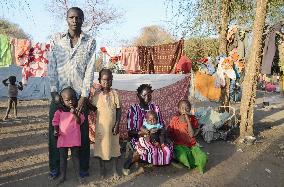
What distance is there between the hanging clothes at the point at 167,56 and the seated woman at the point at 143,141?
211 inches

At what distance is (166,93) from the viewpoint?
8.03 metres

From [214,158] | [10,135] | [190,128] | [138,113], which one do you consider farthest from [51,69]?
[10,135]

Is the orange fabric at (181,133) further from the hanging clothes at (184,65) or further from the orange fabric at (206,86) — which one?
the orange fabric at (206,86)

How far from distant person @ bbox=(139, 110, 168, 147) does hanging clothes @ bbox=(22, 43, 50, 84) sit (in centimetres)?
874

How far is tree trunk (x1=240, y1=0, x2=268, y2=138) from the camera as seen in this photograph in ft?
25.6

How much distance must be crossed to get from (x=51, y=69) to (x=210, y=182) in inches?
104

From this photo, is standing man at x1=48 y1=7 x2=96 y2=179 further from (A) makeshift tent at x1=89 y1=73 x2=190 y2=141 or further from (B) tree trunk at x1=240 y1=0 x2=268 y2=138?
(B) tree trunk at x1=240 y1=0 x2=268 y2=138

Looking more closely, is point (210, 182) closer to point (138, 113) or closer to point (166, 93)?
point (138, 113)

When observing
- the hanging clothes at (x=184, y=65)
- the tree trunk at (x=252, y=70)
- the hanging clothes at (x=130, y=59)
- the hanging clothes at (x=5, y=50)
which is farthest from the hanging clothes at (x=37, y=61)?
the tree trunk at (x=252, y=70)

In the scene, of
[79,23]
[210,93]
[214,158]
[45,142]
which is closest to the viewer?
[79,23]

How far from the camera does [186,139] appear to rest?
605 cm

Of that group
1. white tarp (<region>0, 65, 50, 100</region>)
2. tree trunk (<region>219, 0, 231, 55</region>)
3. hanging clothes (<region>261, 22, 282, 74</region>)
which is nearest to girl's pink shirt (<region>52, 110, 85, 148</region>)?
hanging clothes (<region>261, 22, 282, 74</region>)

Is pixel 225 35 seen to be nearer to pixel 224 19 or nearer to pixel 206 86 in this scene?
pixel 224 19

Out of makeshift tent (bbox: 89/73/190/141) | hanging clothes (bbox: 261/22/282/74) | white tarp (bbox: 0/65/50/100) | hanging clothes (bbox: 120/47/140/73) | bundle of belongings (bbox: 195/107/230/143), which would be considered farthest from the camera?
white tarp (bbox: 0/65/50/100)
